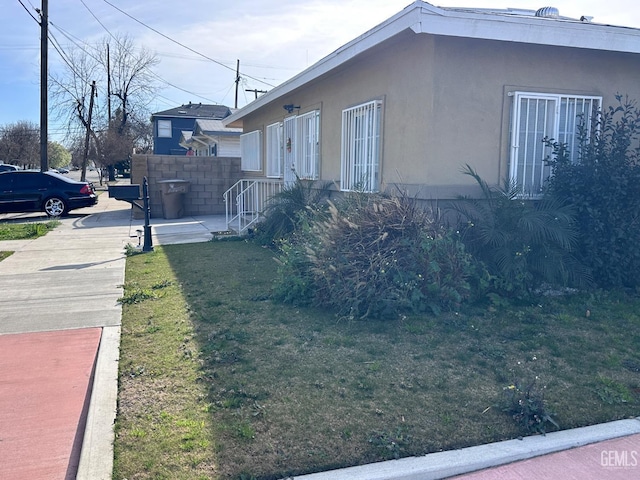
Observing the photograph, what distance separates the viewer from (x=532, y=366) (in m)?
4.61

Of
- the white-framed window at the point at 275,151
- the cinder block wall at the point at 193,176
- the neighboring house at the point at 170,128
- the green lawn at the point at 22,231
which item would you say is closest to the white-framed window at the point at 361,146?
the white-framed window at the point at 275,151

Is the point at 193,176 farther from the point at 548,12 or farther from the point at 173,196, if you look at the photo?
the point at 548,12

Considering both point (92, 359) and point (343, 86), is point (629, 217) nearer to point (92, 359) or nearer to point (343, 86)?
point (343, 86)

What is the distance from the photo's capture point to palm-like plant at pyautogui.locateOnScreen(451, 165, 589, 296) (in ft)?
21.0

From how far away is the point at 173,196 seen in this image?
16500 millimetres

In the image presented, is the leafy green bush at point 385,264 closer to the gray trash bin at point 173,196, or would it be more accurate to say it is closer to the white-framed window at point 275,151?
the white-framed window at point 275,151

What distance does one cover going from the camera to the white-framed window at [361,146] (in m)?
8.36

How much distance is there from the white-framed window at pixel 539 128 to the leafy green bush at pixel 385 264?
6.20 ft

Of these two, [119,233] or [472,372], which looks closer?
[472,372]

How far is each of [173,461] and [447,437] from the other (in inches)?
66.6

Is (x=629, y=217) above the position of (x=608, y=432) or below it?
above

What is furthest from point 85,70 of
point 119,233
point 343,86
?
point 343,86

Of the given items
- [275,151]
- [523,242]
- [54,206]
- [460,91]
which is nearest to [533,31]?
[460,91]

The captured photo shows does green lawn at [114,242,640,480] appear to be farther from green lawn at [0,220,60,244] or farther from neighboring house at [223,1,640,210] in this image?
green lawn at [0,220,60,244]
